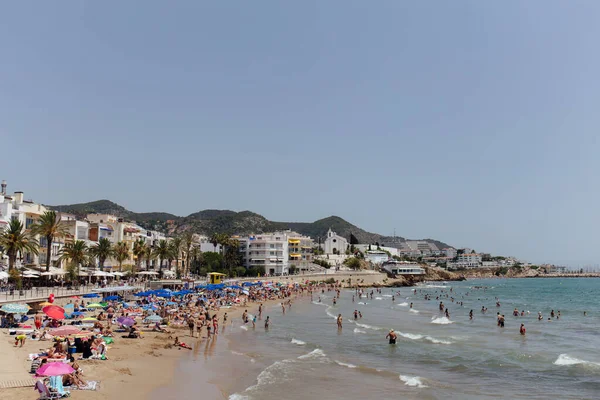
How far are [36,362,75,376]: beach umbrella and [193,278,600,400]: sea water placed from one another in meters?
6.24

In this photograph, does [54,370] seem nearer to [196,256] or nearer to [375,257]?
[196,256]

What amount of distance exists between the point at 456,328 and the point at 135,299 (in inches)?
1196

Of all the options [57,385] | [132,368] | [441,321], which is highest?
[57,385]

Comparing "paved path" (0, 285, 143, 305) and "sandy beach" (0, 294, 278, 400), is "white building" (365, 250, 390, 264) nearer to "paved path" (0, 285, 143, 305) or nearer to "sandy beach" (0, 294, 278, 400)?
"paved path" (0, 285, 143, 305)

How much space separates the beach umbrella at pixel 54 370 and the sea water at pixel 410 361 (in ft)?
20.5

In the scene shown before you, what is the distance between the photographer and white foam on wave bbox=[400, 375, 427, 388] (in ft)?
68.0

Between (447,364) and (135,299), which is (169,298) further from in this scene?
(447,364)

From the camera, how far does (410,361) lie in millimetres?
26062

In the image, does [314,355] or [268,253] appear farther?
[268,253]

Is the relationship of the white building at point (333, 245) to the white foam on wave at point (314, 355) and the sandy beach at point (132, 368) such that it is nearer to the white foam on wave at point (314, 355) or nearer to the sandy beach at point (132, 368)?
the white foam on wave at point (314, 355)

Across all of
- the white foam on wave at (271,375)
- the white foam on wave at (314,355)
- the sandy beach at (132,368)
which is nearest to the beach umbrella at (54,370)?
the sandy beach at (132,368)

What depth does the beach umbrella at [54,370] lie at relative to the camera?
51.2 feet

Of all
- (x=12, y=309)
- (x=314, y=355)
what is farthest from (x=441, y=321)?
(x=12, y=309)

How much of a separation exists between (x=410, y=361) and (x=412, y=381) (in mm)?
4975
